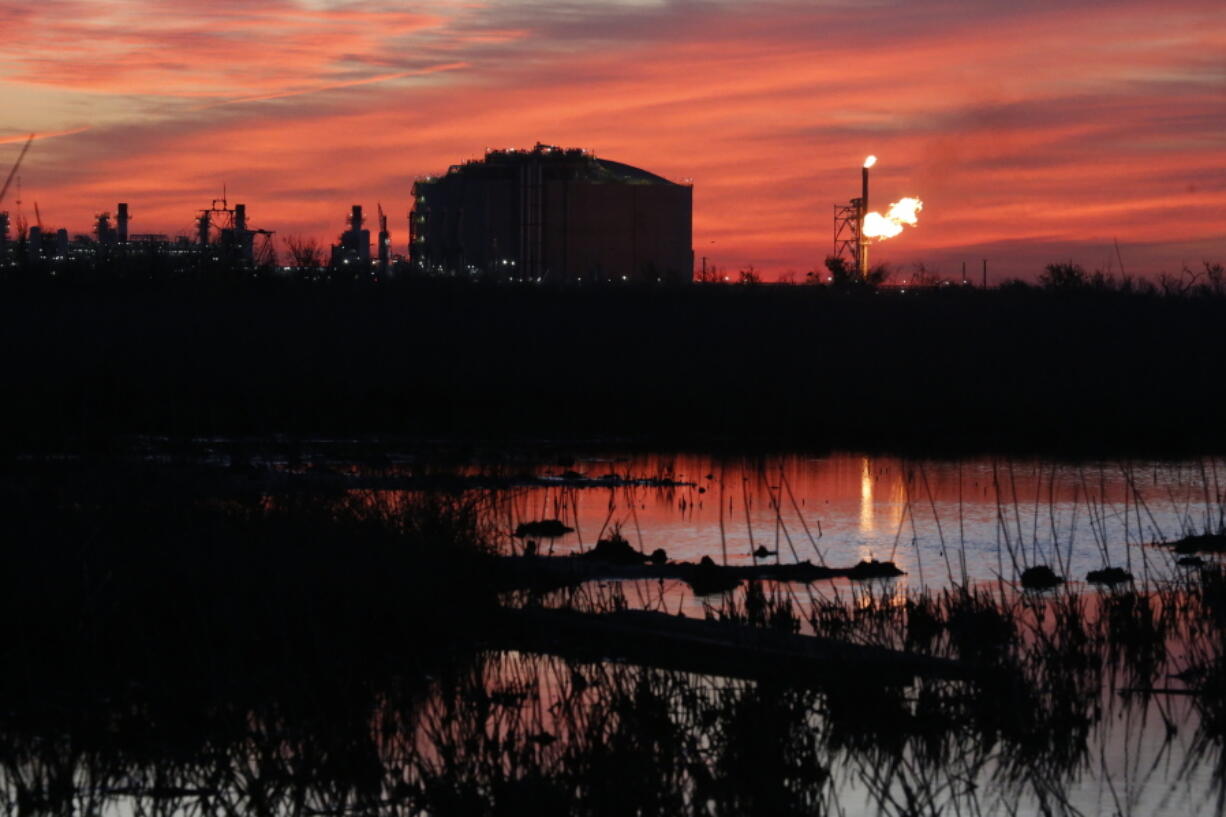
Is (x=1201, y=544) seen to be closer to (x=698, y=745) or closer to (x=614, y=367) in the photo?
(x=698, y=745)

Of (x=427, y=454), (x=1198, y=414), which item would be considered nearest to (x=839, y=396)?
(x=1198, y=414)

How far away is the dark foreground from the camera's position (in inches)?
1104

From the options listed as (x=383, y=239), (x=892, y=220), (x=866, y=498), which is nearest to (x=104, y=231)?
(x=383, y=239)

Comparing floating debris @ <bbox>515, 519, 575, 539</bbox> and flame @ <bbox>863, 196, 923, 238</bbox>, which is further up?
flame @ <bbox>863, 196, 923, 238</bbox>

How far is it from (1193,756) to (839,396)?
24276mm

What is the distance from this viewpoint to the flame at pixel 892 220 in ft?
198

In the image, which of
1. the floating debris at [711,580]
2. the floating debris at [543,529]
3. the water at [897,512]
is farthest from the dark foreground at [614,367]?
the floating debris at [711,580]

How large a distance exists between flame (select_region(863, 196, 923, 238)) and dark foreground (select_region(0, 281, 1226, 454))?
14815 mm

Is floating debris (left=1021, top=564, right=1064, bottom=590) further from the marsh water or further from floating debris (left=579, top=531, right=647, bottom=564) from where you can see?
floating debris (left=579, top=531, right=647, bottom=564)

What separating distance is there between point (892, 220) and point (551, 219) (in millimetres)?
21817

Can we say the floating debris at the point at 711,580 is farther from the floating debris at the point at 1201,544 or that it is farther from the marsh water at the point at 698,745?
the floating debris at the point at 1201,544

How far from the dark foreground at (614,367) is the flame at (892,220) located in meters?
14.8

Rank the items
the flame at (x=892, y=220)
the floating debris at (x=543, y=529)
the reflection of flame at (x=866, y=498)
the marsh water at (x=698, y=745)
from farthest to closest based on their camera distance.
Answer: the flame at (x=892, y=220) < the reflection of flame at (x=866, y=498) < the floating debris at (x=543, y=529) < the marsh water at (x=698, y=745)

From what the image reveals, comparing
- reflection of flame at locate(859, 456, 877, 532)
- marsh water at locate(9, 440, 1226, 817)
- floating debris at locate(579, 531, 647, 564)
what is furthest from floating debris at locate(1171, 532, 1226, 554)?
floating debris at locate(579, 531, 647, 564)
